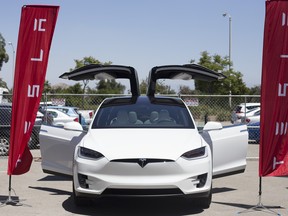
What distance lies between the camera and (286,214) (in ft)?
21.6

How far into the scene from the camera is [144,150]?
615cm

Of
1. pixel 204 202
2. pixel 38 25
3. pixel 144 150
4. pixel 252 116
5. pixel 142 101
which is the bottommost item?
pixel 204 202

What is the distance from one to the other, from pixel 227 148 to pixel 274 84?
125 cm

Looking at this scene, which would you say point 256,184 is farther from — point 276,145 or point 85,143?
point 85,143

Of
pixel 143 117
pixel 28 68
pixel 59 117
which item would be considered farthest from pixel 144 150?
pixel 59 117

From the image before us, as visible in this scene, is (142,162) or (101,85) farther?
(101,85)

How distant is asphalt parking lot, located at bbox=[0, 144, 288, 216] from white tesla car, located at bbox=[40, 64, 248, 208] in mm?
308

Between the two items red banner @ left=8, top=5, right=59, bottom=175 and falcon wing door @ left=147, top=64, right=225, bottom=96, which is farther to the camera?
falcon wing door @ left=147, top=64, right=225, bottom=96

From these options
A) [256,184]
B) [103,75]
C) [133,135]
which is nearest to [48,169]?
[133,135]

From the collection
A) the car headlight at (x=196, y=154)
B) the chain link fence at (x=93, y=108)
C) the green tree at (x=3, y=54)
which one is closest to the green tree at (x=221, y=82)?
the chain link fence at (x=93, y=108)

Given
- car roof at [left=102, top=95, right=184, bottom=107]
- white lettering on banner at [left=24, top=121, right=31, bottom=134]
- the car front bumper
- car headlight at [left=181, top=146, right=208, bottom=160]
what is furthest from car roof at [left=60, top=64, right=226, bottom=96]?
the car front bumper

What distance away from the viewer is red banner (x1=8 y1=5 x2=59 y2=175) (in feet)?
23.2

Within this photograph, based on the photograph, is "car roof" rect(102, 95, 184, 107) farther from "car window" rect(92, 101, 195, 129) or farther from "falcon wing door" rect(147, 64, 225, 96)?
"falcon wing door" rect(147, 64, 225, 96)

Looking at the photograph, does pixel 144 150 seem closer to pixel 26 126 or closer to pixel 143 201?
pixel 143 201
